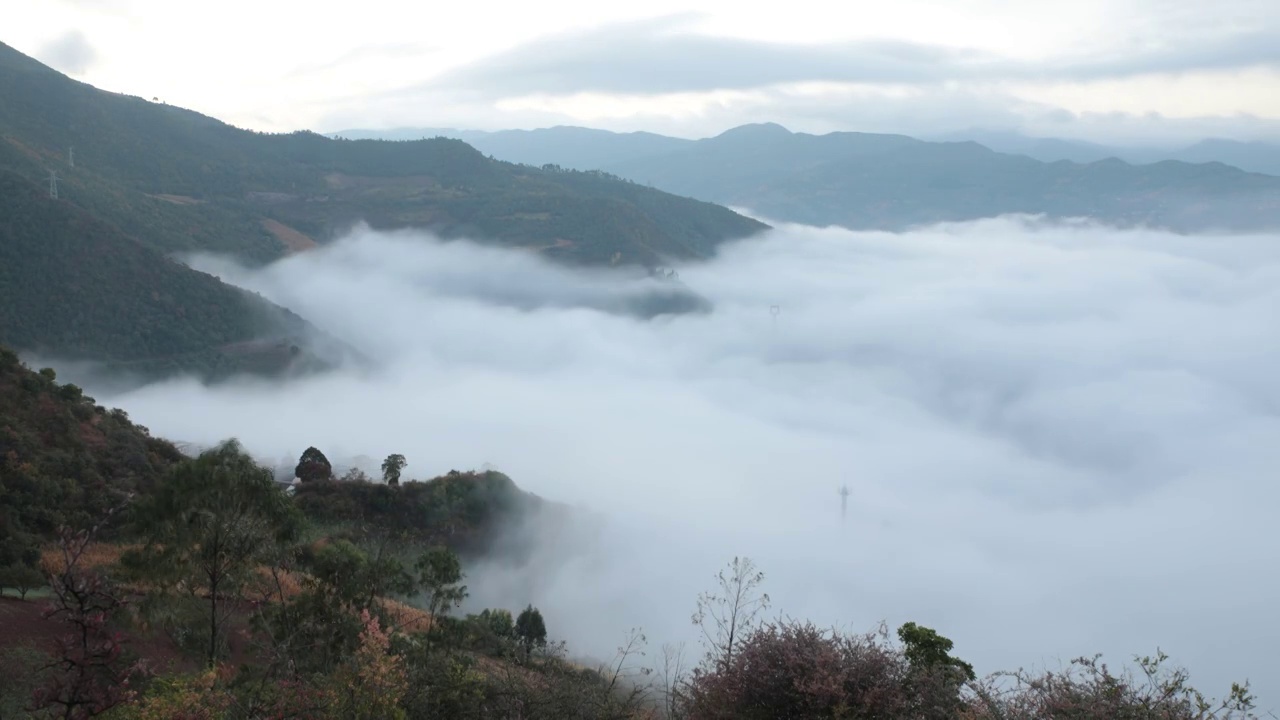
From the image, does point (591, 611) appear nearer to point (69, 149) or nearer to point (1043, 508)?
point (69, 149)

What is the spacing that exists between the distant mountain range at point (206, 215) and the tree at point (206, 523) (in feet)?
192

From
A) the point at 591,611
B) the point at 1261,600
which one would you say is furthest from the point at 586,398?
the point at 591,611

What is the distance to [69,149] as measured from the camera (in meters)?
94.1

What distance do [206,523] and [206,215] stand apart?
341 ft

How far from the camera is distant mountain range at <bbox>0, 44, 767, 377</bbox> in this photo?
69.4m

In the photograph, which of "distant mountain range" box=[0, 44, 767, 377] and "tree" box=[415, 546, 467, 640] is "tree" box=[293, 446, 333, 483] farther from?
"distant mountain range" box=[0, 44, 767, 377]

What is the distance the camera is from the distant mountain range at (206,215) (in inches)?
2734

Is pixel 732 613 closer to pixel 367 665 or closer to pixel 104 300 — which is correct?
pixel 367 665

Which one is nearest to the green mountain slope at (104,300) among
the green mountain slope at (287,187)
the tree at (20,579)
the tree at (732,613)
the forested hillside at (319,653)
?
the green mountain slope at (287,187)

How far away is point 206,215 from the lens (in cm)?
10900

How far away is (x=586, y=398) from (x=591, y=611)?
102683 millimetres

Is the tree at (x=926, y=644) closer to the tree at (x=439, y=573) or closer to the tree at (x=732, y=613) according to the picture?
the tree at (x=732, y=613)

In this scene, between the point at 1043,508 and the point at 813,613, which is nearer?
the point at 813,613

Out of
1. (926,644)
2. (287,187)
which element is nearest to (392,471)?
(926,644)
